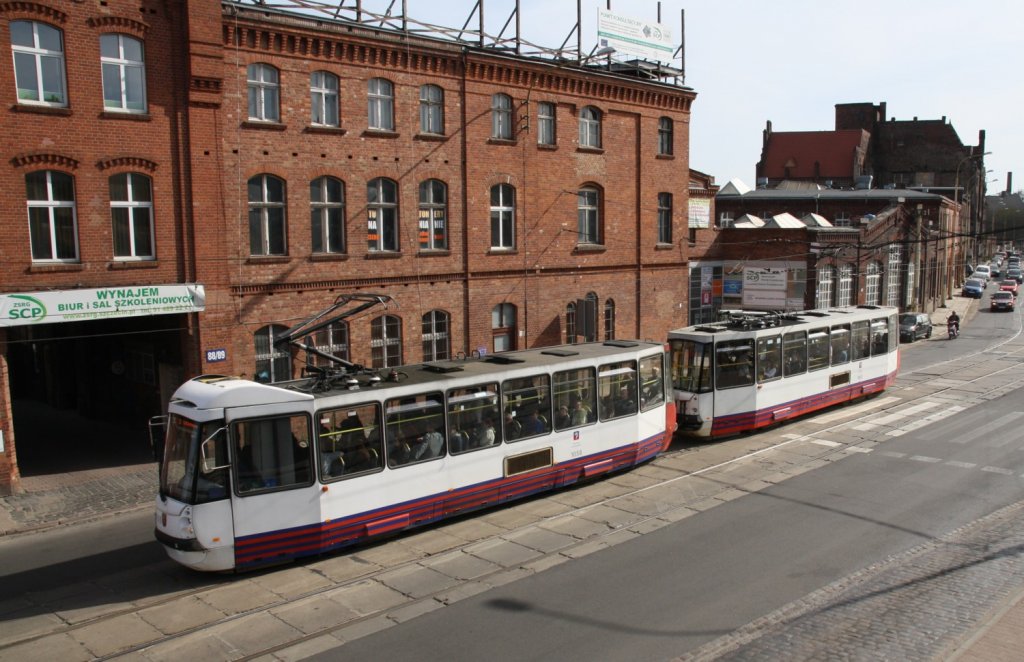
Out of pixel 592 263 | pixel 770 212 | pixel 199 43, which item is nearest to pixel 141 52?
pixel 199 43

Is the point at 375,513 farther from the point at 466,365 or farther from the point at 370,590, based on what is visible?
the point at 466,365

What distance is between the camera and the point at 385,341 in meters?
23.4

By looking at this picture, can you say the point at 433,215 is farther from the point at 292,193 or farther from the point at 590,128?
the point at 590,128

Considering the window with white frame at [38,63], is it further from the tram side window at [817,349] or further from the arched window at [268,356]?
the tram side window at [817,349]

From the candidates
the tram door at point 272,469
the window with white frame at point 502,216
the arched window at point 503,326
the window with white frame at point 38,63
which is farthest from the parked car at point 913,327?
the window with white frame at point 38,63

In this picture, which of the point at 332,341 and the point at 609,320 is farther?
the point at 609,320

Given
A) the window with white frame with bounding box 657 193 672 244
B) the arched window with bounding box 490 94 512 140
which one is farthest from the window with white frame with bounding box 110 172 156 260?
the window with white frame with bounding box 657 193 672 244

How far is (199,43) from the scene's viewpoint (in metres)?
18.7

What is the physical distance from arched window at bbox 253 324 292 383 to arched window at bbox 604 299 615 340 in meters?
12.9

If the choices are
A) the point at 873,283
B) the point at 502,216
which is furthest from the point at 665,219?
the point at 873,283

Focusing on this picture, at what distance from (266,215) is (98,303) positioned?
4.72 metres

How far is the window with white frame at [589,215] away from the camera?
95.2 ft

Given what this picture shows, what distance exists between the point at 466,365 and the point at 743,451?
8.55m

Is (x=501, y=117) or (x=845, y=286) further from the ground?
(x=501, y=117)
